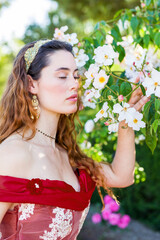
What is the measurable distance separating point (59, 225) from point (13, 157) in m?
0.42

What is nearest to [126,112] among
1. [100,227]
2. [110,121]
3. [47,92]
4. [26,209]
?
[110,121]

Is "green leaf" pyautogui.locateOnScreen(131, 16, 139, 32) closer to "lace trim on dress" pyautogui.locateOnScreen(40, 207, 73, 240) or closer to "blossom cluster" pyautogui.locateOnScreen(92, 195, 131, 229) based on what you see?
"lace trim on dress" pyautogui.locateOnScreen(40, 207, 73, 240)

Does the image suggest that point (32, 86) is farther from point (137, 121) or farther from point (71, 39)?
point (137, 121)

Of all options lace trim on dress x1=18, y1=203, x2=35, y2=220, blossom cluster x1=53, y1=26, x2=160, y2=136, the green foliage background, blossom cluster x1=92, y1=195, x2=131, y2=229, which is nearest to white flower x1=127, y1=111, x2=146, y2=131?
blossom cluster x1=53, y1=26, x2=160, y2=136

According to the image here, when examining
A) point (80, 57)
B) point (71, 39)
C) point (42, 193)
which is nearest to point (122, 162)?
point (42, 193)

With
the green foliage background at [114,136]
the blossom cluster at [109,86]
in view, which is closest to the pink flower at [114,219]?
the green foliage background at [114,136]

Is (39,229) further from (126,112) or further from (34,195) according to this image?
(126,112)

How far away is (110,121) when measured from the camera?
1421 millimetres

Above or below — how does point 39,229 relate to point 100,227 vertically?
above

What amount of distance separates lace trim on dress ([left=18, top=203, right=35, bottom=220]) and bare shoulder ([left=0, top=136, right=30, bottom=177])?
6.0 inches

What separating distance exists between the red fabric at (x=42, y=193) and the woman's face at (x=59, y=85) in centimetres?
39

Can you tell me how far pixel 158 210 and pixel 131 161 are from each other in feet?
9.11

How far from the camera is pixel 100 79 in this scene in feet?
4.63

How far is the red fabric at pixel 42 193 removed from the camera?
1.54 metres
